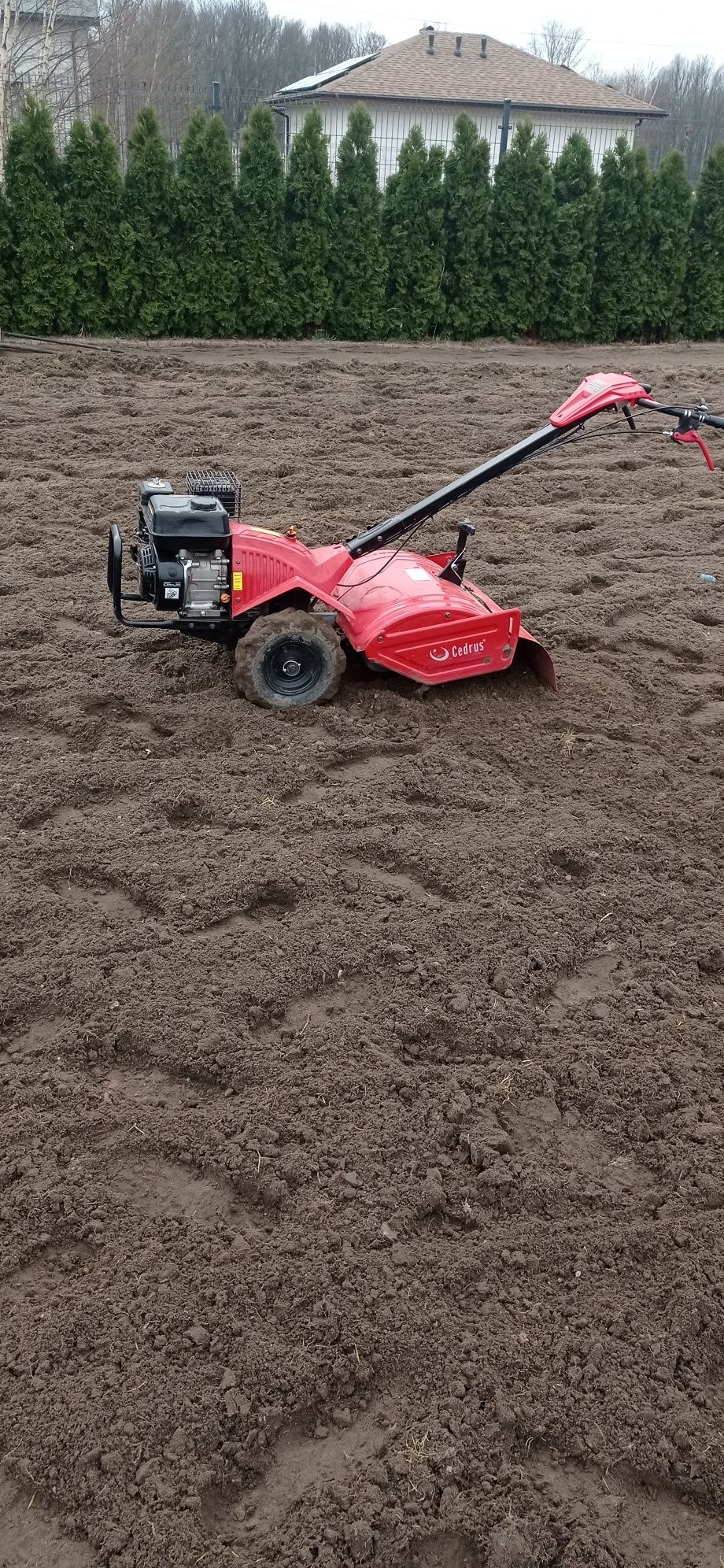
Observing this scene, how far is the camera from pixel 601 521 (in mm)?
7996

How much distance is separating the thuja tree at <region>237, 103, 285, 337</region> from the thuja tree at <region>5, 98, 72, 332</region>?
2.29 meters

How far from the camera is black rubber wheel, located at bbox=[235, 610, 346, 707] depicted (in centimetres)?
495

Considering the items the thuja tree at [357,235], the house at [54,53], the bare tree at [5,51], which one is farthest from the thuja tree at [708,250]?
the bare tree at [5,51]

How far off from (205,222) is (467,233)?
350 centimetres

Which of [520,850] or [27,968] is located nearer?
[27,968]

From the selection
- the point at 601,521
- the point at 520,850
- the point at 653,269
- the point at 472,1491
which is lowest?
the point at 472,1491

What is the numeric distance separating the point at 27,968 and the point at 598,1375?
78.4 inches

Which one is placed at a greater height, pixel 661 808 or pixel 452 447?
pixel 452 447

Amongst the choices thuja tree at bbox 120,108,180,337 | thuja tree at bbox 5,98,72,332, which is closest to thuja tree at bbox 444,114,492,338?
thuja tree at bbox 120,108,180,337

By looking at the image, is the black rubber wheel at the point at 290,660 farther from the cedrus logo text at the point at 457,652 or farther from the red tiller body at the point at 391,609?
the cedrus logo text at the point at 457,652

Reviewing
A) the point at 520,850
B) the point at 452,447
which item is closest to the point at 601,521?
the point at 452,447

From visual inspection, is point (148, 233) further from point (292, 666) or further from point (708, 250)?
point (292, 666)

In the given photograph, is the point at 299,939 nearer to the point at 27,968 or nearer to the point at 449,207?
the point at 27,968

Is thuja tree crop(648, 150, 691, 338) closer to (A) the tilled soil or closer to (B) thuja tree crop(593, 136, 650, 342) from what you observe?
(B) thuja tree crop(593, 136, 650, 342)
